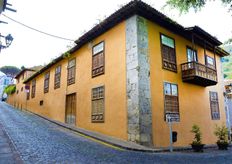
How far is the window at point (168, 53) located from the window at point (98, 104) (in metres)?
3.96

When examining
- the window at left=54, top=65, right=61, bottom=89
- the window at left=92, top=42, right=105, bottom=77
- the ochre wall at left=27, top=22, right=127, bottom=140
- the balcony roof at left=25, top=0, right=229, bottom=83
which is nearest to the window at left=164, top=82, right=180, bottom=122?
the ochre wall at left=27, top=22, right=127, bottom=140

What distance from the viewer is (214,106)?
54.2 ft

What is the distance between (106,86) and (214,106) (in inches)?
329

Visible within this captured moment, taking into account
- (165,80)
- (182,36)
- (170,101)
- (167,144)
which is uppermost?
(182,36)

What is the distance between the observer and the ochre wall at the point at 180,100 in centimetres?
1171

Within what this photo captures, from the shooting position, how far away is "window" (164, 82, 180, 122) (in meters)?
12.4

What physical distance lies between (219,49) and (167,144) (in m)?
10.1

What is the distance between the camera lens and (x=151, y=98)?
11.6 m

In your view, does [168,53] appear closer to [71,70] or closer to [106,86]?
[106,86]

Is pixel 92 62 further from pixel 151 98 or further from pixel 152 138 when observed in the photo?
pixel 152 138

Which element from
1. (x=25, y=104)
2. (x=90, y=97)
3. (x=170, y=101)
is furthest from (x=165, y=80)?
(x=25, y=104)

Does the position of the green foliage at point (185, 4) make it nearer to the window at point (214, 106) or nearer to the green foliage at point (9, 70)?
the window at point (214, 106)

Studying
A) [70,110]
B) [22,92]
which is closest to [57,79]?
[70,110]

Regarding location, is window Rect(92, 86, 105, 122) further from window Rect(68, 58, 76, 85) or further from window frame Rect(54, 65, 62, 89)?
window frame Rect(54, 65, 62, 89)
